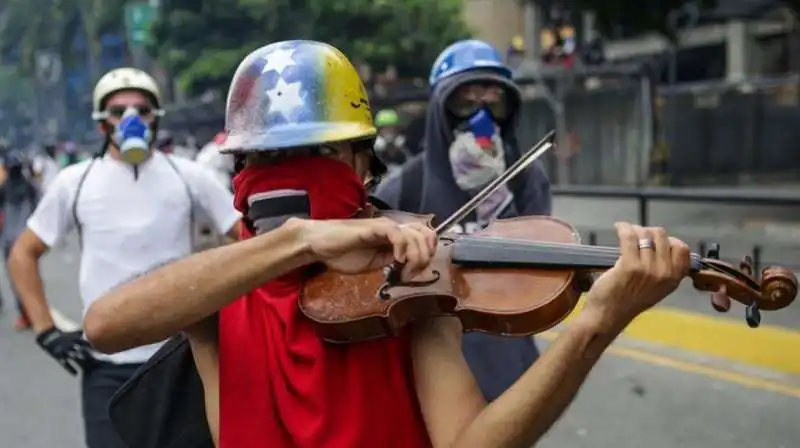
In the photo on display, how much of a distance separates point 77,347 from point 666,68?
24.4 metres

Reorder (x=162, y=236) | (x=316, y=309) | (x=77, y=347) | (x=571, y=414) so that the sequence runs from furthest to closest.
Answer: (x=571, y=414) < (x=162, y=236) < (x=77, y=347) < (x=316, y=309)

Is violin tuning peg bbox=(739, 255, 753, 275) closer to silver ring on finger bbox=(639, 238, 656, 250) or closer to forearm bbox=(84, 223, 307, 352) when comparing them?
silver ring on finger bbox=(639, 238, 656, 250)

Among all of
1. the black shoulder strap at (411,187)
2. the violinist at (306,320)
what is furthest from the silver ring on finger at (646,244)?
the black shoulder strap at (411,187)

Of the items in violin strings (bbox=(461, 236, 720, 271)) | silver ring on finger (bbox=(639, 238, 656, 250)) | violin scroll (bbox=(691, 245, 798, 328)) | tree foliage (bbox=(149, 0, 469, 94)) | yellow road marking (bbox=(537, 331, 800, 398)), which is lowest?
yellow road marking (bbox=(537, 331, 800, 398))

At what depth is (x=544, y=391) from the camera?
67.0 inches

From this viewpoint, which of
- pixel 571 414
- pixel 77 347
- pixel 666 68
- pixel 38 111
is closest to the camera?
pixel 77 347

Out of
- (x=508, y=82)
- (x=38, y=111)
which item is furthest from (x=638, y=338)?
(x=38, y=111)

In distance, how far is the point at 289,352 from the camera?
1915 mm

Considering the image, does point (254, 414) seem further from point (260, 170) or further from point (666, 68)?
point (666, 68)

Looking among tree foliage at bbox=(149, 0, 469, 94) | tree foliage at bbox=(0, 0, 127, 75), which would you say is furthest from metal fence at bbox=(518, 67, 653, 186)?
tree foliage at bbox=(0, 0, 127, 75)

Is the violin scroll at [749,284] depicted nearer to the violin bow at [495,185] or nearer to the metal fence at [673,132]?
the violin bow at [495,185]

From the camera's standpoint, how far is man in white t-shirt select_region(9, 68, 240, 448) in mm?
3898

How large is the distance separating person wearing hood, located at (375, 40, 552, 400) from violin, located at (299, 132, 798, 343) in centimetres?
197

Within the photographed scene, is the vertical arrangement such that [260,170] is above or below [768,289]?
above
